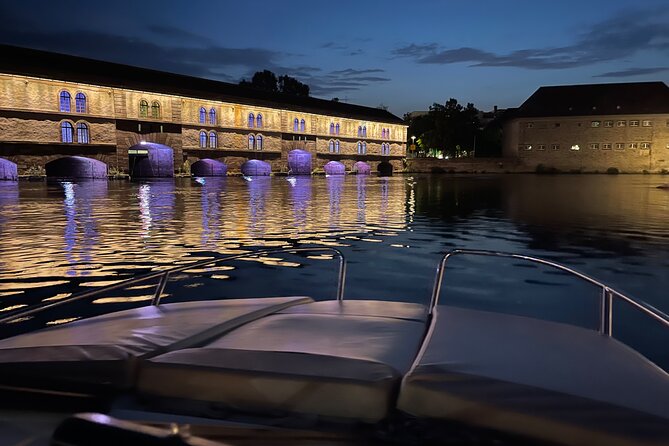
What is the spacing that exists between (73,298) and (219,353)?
1.08 meters

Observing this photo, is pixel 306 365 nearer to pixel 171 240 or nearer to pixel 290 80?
pixel 171 240

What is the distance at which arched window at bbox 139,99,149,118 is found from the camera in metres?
49.3

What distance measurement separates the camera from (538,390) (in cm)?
199

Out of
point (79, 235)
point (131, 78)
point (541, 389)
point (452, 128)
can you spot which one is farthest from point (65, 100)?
point (452, 128)

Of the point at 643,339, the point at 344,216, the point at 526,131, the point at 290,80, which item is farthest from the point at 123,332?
the point at 290,80

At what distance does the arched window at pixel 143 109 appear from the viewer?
1943 inches

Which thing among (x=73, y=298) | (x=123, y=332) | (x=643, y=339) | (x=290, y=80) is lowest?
(x=643, y=339)

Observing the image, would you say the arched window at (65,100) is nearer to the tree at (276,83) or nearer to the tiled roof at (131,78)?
the tiled roof at (131,78)

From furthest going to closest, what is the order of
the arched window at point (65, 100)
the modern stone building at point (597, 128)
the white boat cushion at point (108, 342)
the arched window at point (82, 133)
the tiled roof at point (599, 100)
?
the tiled roof at point (599, 100) → the modern stone building at point (597, 128) → the arched window at point (82, 133) → the arched window at point (65, 100) → the white boat cushion at point (108, 342)

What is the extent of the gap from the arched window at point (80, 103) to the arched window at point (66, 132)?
4.95ft

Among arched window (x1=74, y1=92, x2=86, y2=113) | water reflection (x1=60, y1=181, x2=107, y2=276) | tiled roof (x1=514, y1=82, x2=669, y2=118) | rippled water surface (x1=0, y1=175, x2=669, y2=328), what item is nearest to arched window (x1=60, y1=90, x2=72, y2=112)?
arched window (x1=74, y1=92, x2=86, y2=113)

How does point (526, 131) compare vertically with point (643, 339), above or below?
above

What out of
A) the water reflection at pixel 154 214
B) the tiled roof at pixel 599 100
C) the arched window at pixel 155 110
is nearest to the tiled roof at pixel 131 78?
the arched window at pixel 155 110

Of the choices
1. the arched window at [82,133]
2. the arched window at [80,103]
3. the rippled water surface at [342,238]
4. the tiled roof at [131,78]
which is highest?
the tiled roof at [131,78]
